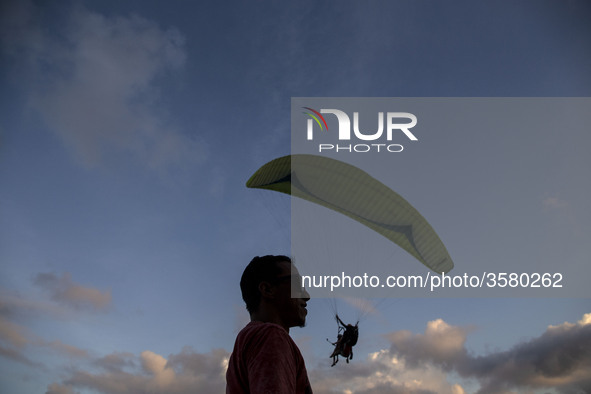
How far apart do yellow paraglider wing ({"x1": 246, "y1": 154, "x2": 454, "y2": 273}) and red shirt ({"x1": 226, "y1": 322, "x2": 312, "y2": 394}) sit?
796cm

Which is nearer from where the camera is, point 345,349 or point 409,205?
point 409,205

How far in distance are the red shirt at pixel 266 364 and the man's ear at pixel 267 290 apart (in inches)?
11.2

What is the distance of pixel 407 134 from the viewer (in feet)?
44.0

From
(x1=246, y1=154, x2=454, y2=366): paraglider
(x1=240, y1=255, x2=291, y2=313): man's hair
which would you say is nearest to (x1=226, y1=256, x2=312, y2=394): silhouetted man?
(x1=240, y1=255, x2=291, y2=313): man's hair

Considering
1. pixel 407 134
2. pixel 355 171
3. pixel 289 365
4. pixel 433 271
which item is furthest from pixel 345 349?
pixel 289 365

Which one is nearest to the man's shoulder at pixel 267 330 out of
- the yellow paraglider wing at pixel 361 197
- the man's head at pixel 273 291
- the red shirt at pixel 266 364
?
the red shirt at pixel 266 364

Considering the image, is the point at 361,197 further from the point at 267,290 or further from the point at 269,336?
the point at 269,336

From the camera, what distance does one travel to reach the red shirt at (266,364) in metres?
1.96

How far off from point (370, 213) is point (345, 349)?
11.9 feet

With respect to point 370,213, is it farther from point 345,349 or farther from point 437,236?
point 345,349

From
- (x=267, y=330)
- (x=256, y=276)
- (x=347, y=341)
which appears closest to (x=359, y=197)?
(x=347, y=341)

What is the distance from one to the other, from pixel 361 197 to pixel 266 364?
863 centimetres

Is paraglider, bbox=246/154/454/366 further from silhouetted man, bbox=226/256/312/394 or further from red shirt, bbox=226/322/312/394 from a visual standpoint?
red shirt, bbox=226/322/312/394

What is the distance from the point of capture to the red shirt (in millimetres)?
1963
